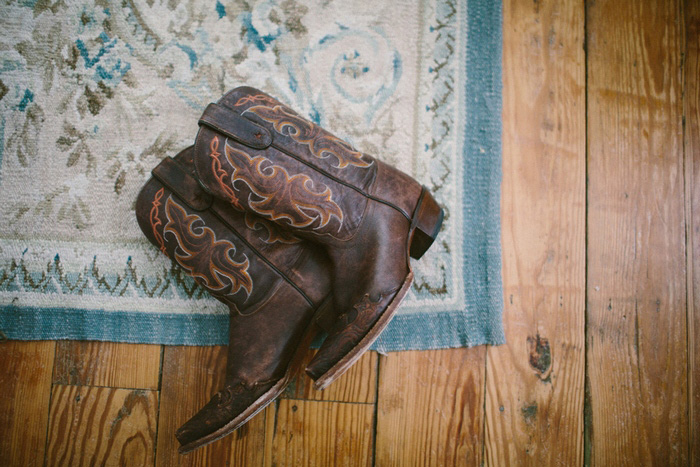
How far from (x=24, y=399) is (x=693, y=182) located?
60.0 inches

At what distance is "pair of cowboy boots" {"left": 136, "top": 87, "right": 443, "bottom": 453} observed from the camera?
721 millimetres

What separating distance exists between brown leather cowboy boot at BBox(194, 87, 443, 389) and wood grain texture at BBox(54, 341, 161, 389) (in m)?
0.42

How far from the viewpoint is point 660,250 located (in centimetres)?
94

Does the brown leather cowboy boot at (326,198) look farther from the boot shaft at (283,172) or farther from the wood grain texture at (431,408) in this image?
the wood grain texture at (431,408)

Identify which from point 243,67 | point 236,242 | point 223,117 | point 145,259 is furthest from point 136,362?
point 243,67

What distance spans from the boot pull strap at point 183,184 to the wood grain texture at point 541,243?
0.62m

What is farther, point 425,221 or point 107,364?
point 107,364

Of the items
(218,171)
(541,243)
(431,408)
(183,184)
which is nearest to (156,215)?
(183,184)

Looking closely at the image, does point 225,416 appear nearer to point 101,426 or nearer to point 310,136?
point 101,426

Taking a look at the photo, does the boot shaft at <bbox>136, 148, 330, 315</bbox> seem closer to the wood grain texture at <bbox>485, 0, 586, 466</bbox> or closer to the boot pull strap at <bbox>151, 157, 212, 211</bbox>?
the boot pull strap at <bbox>151, 157, 212, 211</bbox>

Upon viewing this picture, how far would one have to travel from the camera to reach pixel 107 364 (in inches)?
35.7

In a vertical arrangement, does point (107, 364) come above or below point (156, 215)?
below

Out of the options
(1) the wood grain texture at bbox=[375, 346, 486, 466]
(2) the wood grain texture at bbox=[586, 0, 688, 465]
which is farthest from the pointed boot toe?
(2) the wood grain texture at bbox=[586, 0, 688, 465]

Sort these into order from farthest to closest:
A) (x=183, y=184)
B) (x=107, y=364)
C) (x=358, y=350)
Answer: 1. (x=107, y=364)
2. (x=183, y=184)
3. (x=358, y=350)
